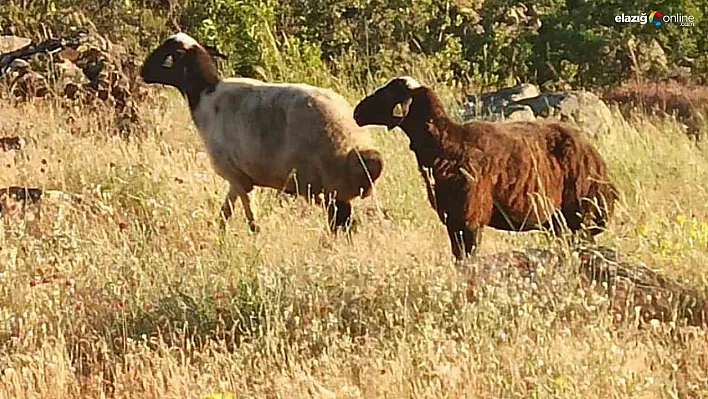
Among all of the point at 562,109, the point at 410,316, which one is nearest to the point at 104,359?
the point at 410,316

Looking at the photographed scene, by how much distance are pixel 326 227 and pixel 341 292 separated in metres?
2.05

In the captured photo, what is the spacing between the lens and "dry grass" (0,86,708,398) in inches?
199

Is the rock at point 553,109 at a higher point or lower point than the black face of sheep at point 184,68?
lower

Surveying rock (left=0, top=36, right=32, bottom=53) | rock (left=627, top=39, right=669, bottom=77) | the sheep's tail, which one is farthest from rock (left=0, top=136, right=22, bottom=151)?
rock (left=627, top=39, right=669, bottom=77)

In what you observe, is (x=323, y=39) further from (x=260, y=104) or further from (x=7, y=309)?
(x=7, y=309)

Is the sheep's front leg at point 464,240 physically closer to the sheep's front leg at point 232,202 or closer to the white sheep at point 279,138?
the white sheep at point 279,138

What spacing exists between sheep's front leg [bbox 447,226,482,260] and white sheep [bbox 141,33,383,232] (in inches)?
53.8

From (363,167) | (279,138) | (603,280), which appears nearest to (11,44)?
(279,138)

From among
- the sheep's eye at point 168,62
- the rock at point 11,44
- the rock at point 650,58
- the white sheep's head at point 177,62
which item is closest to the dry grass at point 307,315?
the white sheep's head at point 177,62

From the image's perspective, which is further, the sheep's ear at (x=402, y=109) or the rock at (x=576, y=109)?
the rock at (x=576, y=109)

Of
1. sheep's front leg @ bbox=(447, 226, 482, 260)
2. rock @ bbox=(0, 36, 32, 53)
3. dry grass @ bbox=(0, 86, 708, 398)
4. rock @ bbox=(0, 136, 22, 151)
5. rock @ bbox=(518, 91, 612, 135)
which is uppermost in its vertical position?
dry grass @ bbox=(0, 86, 708, 398)

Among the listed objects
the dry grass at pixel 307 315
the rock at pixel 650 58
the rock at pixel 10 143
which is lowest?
the rock at pixel 650 58

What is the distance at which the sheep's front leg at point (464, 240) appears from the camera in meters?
7.07

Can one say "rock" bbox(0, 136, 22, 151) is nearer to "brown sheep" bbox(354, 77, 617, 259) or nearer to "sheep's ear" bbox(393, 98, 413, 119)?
"brown sheep" bbox(354, 77, 617, 259)
